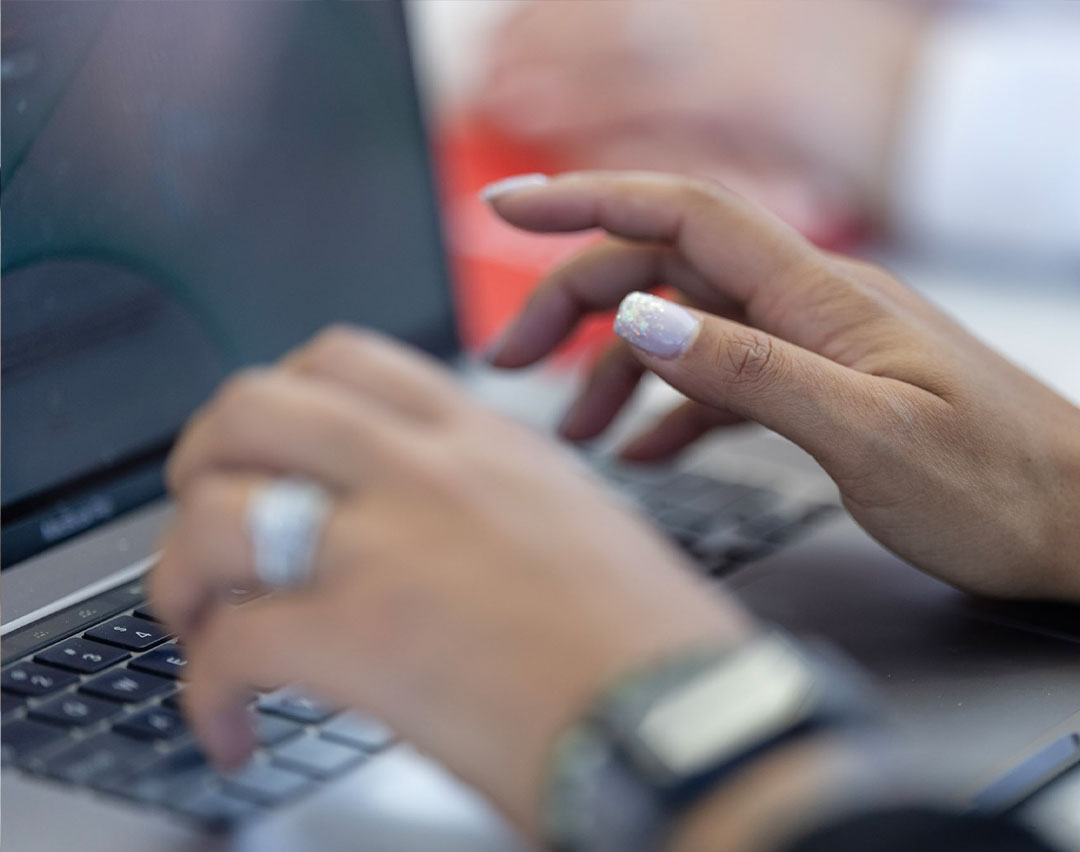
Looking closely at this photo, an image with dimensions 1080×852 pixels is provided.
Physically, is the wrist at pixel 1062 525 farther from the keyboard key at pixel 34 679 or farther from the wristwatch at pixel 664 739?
the keyboard key at pixel 34 679

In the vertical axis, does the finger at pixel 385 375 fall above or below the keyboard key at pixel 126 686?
above

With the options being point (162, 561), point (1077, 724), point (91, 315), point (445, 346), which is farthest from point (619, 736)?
point (445, 346)

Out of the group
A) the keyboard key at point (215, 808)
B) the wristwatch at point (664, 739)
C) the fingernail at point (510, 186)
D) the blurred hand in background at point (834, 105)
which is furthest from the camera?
the blurred hand in background at point (834, 105)

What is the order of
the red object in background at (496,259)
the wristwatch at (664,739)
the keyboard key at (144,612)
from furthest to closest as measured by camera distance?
the red object in background at (496,259) < the keyboard key at (144,612) < the wristwatch at (664,739)

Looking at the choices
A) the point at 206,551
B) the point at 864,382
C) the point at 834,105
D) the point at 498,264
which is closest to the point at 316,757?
the point at 206,551

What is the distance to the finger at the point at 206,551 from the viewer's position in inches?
14.0

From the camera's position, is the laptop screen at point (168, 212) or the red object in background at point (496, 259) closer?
the laptop screen at point (168, 212)

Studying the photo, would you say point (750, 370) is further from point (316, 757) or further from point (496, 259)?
point (496, 259)

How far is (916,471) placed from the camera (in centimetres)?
52

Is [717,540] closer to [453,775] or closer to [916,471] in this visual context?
[916,471]

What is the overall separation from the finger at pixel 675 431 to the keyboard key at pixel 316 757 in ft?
0.95

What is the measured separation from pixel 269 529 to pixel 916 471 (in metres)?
0.29

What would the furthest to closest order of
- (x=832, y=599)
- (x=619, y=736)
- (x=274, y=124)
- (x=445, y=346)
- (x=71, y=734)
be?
1. (x=445, y=346)
2. (x=274, y=124)
3. (x=832, y=599)
4. (x=71, y=734)
5. (x=619, y=736)

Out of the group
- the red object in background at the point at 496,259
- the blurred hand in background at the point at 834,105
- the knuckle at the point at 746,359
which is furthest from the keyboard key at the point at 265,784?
the blurred hand in background at the point at 834,105
